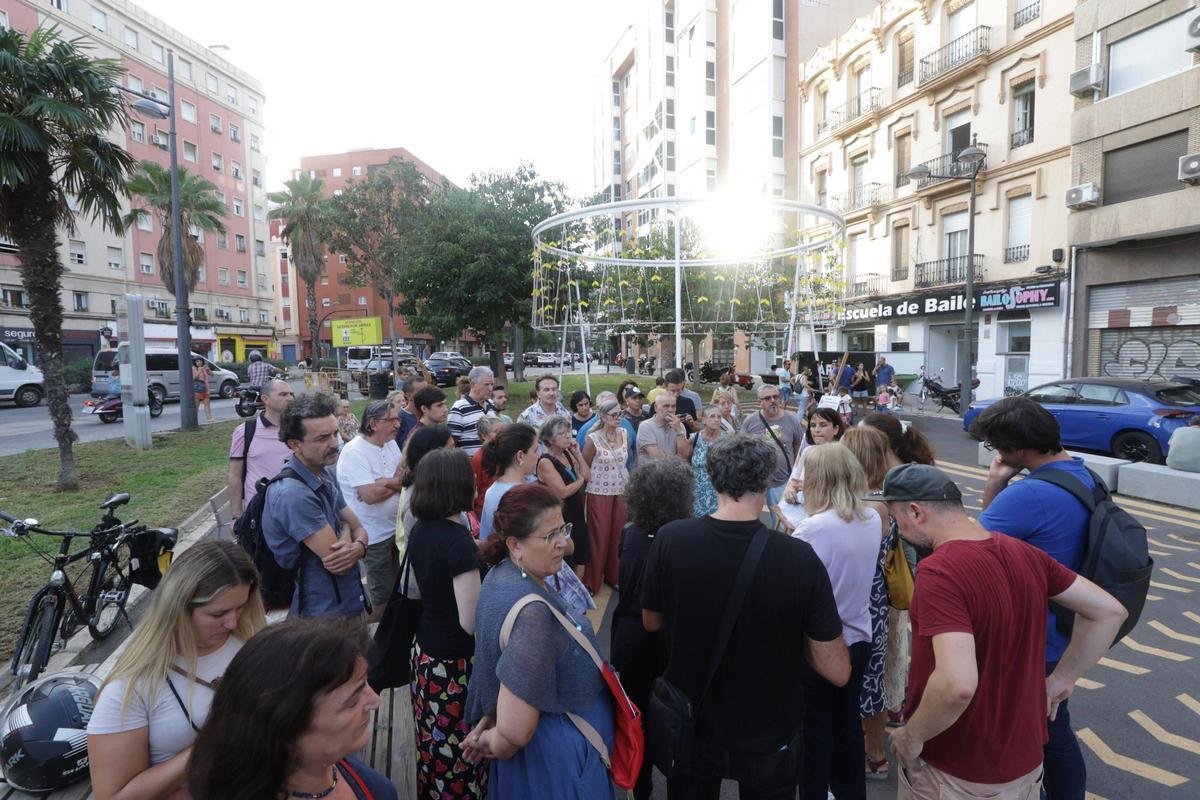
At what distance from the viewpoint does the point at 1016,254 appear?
64.6 feet

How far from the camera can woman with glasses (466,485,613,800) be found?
179 centimetres

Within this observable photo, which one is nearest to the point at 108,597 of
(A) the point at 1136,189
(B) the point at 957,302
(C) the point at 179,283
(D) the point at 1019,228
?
(C) the point at 179,283

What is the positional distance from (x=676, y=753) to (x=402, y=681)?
126cm

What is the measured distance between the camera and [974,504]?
786cm

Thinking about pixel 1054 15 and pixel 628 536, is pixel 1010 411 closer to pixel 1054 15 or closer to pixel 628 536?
pixel 628 536

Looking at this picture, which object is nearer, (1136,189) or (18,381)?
(1136,189)

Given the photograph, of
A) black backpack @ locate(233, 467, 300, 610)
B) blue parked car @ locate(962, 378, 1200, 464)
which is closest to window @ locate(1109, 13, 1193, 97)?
blue parked car @ locate(962, 378, 1200, 464)

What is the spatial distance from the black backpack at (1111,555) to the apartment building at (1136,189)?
1801 cm

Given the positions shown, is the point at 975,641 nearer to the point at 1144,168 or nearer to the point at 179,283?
the point at 179,283

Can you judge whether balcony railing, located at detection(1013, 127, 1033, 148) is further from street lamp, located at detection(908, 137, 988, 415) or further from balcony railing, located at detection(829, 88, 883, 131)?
balcony railing, located at detection(829, 88, 883, 131)

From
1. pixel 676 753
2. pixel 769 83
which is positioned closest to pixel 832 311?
pixel 676 753

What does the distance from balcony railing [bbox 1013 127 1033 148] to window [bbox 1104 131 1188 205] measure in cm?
284

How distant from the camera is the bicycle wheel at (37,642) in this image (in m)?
3.47

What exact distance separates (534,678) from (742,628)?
0.69m
